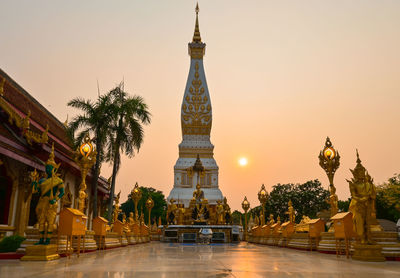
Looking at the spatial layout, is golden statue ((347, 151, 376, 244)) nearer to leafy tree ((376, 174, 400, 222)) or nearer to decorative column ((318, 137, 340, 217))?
decorative column ((318, 137, 340, 217))

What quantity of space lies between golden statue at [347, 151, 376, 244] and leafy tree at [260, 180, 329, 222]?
37.6m

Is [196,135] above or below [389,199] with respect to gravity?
above

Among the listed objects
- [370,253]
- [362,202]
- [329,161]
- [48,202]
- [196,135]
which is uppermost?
[196,135]

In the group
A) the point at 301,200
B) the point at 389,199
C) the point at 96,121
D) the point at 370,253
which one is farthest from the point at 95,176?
the point at 301,200

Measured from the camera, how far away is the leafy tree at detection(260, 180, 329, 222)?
151 feet

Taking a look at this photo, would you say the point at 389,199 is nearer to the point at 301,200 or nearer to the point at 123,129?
the point at 301,200

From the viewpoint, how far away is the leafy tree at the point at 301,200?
45.9 metres

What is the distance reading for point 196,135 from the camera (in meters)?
54.3

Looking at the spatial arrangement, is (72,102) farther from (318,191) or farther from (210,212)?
(318,191)

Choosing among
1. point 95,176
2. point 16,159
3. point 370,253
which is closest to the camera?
point 370,253

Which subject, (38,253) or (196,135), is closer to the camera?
(38,253)

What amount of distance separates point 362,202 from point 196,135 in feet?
148

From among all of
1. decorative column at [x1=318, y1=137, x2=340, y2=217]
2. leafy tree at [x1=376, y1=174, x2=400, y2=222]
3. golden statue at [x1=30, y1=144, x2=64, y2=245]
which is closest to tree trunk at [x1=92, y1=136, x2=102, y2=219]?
golden statue at [x1=30, y1=144, x2=64, y2=245]

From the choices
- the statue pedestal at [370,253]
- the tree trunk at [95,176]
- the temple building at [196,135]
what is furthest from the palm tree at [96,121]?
the temple building at [196,135]
